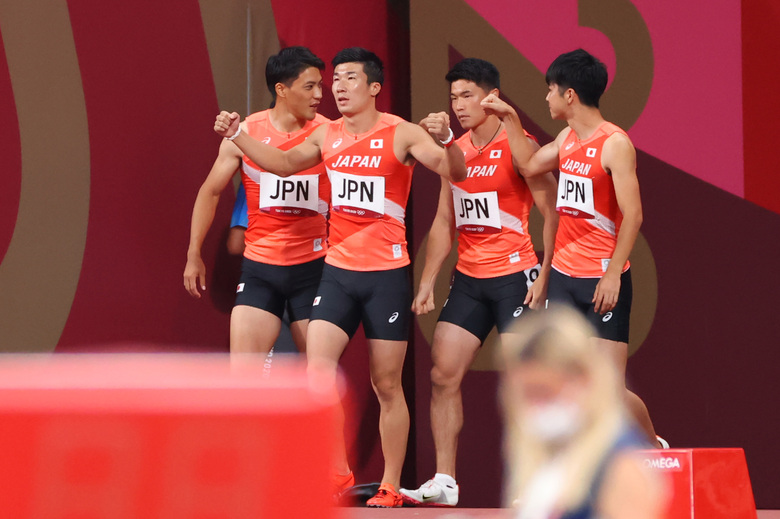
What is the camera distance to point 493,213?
16.7 ft

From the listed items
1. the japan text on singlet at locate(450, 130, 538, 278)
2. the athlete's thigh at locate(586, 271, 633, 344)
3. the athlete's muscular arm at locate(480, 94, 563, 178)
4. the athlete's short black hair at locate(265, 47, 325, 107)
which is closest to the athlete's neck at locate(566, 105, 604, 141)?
the athlete's muscular arm at locate(480, 94, 563, 178)

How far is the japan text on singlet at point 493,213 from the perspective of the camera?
510 cm

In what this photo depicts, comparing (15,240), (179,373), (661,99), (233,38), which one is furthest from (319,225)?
(179,373)

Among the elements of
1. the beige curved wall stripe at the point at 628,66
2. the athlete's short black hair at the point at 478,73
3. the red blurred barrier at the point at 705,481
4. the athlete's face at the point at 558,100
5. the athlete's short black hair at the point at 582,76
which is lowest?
the red blurred barrier at the point at 705,481

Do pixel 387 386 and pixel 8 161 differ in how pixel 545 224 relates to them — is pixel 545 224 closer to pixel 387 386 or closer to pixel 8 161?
pixel 387 386

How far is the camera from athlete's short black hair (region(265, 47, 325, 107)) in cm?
526

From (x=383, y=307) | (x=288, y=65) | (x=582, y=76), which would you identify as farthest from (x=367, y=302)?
(x=582, y=76)

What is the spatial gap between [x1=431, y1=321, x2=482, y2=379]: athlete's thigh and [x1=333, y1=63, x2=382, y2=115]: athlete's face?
118 centimetres

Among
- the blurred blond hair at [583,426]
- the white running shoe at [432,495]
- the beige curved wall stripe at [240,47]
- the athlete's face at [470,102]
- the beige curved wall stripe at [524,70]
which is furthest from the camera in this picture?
the beige curved wall stripe at [524,70]

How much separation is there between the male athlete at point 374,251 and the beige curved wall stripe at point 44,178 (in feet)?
2.65

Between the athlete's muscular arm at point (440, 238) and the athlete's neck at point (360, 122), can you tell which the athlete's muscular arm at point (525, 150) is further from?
the athlete's neck at point (360, 122)

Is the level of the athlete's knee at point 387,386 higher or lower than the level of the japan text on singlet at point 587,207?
lower

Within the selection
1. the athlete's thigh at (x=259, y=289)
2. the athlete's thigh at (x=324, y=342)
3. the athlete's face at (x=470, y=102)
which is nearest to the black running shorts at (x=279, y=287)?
the athlete's thigh at (x=259, y=289)

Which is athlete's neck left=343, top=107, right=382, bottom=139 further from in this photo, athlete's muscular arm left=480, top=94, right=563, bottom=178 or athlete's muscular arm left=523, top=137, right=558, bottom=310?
athlete's muscular arm left=523, top=137, right=558, bottom=310
